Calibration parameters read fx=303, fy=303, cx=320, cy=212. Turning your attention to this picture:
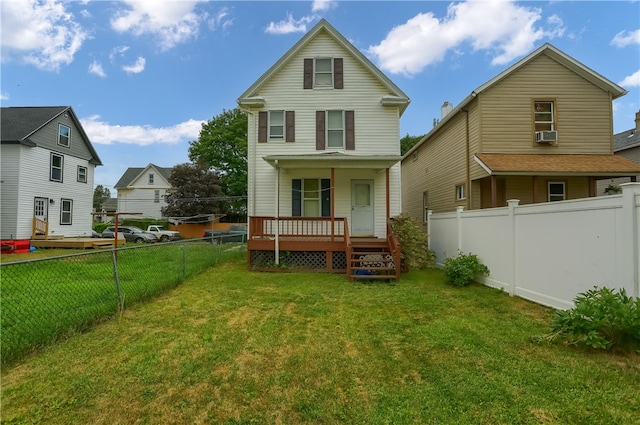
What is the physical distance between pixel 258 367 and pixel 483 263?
608cm

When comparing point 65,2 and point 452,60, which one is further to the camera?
point 452,60

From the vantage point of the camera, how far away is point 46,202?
57.3 feet

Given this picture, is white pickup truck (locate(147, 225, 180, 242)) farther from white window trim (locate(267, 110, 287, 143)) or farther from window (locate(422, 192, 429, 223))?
window (locate(422, 192, 429, 223))

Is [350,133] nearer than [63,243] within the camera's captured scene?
Yes

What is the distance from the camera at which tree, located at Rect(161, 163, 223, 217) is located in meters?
28.8

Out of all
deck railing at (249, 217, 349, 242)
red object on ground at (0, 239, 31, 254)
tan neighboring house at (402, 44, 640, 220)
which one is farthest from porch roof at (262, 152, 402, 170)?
red object on ground at (0, 239, 31, 254)

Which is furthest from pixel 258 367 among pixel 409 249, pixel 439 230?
pixel 439 230

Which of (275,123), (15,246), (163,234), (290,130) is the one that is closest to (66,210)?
(15,246)

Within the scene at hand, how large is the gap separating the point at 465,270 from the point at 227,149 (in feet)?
104

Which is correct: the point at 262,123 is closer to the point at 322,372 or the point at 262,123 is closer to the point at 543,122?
the point at 322,372

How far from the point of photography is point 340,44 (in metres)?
11.6

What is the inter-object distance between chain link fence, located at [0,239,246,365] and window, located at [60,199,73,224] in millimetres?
13023

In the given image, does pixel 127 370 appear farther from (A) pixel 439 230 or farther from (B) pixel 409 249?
(A) pixel 439 230

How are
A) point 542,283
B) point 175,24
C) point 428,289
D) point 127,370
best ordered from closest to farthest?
point 127,370 → point 542,283 → point 428,289 → point 175,24
